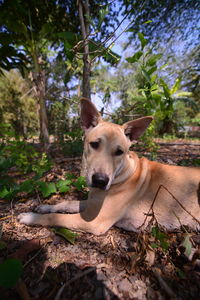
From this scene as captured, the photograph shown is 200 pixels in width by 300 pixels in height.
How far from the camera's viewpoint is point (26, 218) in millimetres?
2223

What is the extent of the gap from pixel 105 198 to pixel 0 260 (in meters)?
1.40

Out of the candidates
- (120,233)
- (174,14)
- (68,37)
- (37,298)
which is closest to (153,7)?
(174,14)

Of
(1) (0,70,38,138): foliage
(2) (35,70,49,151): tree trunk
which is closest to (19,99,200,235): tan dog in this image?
(2) (35,70,49,151): tree trunk

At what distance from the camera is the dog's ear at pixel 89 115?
2.43 m

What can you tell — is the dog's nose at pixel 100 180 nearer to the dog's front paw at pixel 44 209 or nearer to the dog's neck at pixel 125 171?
the dog's neck at pixel 125 171

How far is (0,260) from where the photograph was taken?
157 centimetres

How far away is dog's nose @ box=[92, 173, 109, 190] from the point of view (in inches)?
71.9

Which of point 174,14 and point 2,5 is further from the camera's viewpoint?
point 174,14

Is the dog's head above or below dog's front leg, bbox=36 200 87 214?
above

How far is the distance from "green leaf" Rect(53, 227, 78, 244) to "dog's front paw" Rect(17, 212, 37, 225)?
41 cm

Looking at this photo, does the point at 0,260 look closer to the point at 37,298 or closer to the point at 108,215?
the point at 37,298

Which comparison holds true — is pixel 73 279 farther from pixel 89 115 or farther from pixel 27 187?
pixel 89 115

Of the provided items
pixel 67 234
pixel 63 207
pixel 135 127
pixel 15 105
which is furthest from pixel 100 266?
pixel 15 105

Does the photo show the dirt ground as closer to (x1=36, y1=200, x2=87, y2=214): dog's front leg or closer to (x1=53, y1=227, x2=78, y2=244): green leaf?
(x1=53, y1=227, x2=78, y2=244): green leaf
